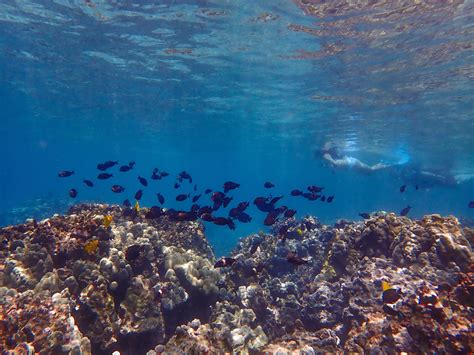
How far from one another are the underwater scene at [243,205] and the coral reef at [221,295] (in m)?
0.04

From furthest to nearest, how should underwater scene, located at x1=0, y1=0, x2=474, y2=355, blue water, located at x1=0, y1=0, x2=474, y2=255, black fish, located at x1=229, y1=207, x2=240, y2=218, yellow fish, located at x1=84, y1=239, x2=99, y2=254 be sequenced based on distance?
1. blue water, located at x1=0, y1=0, x2=474, y2=255
2. black fish, located at x1=229, y1=207, x2=240, y2=218
3. yellow fish, located at x1=84, y1=239, x2=99, y2=254
4. underwater scene, located at x1=0, y1=0, x2=474, y2=355

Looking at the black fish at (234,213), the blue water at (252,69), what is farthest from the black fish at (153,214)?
the blue water at (252,69)

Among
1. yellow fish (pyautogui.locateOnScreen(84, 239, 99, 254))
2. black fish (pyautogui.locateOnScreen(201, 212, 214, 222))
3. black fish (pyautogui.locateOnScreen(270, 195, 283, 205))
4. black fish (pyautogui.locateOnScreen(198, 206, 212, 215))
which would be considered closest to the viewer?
yellow fish (pyautogui.locateOnScreen(84, 239, 99, 254))

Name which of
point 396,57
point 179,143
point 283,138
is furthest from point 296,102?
point 179,143

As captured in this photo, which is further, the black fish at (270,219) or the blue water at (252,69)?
the blue water at (252,69)

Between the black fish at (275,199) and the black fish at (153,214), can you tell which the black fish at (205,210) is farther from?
the black fish at (275,199)

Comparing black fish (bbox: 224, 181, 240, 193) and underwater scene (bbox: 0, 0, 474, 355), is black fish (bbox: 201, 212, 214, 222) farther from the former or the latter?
black fish (bbox: 224, 181, 240, 193)

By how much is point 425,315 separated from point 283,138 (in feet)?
142

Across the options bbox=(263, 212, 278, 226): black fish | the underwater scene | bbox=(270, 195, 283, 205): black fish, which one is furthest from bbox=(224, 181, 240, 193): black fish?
bbox=(263, 212, 278, 226): black fish

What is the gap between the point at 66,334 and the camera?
5352mm

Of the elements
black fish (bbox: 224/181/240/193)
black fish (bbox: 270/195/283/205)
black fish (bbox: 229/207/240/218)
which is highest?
black fish (bbox: 224/181/240/193)

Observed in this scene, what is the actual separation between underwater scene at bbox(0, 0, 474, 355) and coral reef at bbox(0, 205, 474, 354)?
0.04 m

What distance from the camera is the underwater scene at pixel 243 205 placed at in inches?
244

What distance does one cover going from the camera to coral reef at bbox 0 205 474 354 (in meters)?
5.25
